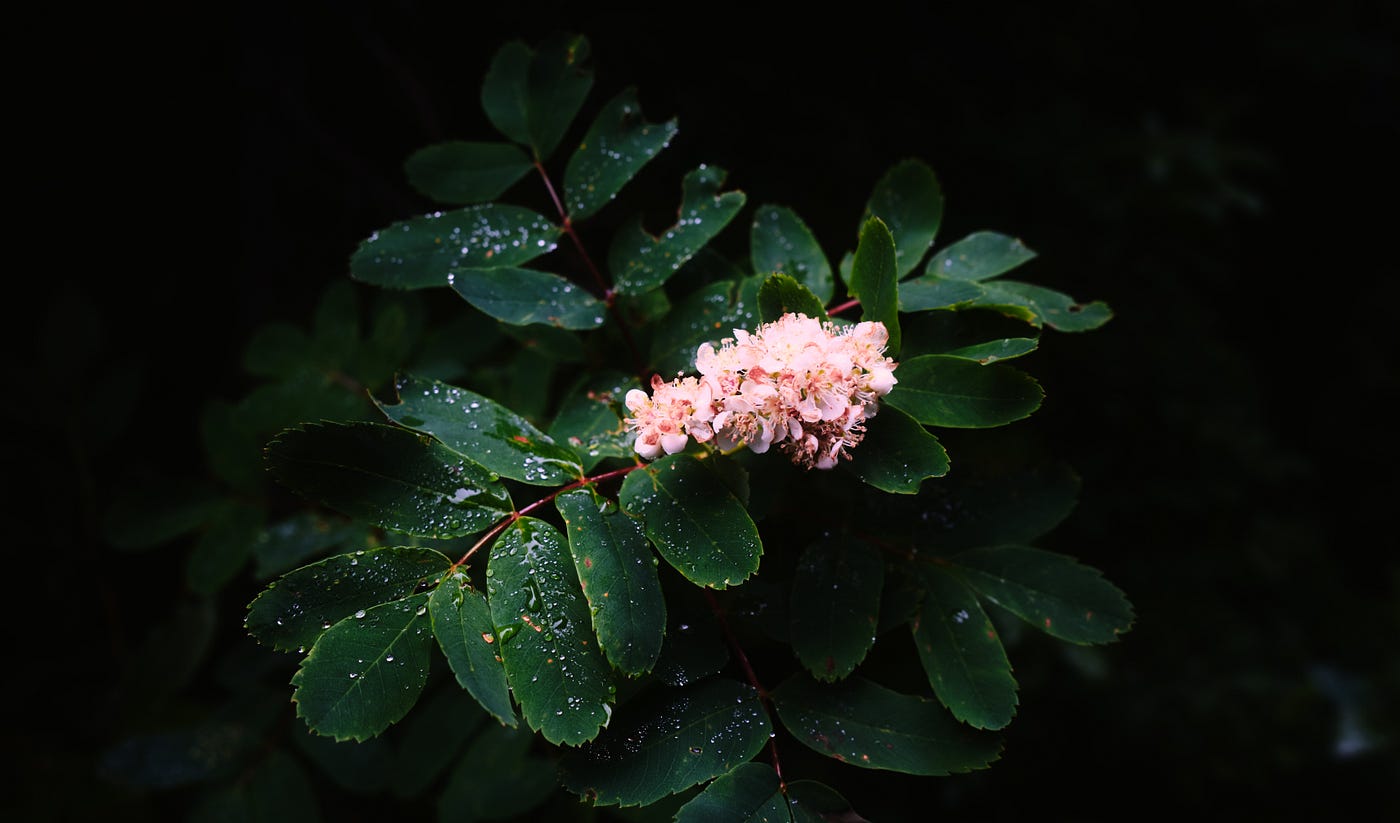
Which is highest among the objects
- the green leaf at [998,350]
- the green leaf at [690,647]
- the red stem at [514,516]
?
the green leaf at [998,350]

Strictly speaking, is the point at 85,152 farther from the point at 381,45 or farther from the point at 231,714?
the point at 231,714

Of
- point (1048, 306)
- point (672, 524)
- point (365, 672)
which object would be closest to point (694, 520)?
point (672, 524)

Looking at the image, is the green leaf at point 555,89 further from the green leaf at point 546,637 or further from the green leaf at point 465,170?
the green leaf at point 546,637

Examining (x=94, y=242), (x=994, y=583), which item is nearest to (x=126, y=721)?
(x=94, y=242)

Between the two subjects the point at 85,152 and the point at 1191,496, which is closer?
the point at 85,152

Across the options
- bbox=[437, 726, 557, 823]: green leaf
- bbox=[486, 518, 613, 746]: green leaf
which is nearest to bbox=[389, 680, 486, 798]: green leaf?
bbox=[437, 726, 557, 823]: green leaf

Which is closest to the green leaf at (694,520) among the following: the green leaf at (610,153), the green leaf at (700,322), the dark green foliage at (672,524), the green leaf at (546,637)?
the dark green foliage at (672,524)
